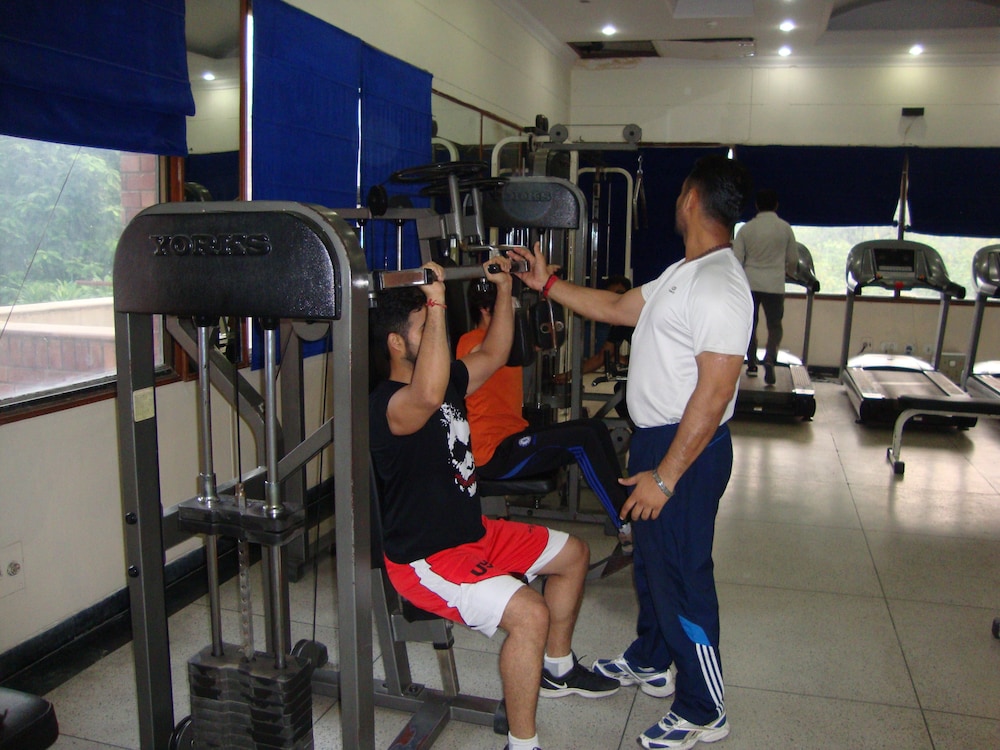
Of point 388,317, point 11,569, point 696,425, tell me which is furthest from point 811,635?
point 11,569

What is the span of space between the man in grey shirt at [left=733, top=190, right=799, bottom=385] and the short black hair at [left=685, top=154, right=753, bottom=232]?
452cm

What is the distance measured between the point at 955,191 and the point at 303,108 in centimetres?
690

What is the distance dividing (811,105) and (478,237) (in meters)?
6.41

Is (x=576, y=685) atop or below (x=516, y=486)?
below

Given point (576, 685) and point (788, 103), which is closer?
point (576, 685)

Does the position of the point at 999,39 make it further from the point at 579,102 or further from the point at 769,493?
the point at 769,493

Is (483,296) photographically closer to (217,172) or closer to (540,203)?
(540,203)

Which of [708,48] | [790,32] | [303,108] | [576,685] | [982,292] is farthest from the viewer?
[708,48]

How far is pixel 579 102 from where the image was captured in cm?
866

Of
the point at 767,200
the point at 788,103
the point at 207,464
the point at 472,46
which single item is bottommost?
the point at 207,464

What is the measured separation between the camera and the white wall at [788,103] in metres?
7.92

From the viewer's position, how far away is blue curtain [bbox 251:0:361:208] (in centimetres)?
321

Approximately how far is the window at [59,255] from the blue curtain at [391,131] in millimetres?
1381

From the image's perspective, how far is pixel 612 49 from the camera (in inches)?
318
